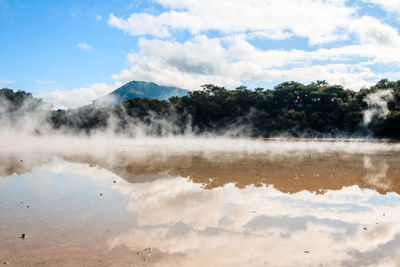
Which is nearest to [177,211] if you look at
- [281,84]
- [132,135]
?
[132,135]

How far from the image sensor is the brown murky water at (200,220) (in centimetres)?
430

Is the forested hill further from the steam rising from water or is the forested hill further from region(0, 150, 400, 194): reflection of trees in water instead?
region(0, 150, 400, 194): reflection of trees in water

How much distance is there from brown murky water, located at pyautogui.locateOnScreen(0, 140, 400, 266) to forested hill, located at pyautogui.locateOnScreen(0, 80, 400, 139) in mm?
39797

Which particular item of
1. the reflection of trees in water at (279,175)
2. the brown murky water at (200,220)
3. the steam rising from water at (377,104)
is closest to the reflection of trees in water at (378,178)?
the reflection of trees in water at (279,175)

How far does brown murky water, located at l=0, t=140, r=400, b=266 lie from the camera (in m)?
4.30

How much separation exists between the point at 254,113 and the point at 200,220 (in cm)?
4862

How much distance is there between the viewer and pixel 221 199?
24.6 feet

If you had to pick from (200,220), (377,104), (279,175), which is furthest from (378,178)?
(377,104)

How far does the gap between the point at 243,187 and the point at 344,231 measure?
3841 mm

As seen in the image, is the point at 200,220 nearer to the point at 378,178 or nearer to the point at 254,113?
the point at 378,178

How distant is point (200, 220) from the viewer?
582cm

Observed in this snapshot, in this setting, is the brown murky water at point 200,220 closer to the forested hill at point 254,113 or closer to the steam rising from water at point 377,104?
the steam rising from water at point 377,104

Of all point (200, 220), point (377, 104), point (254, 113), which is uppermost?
point (377, 104)

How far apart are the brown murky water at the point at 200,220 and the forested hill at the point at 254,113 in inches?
1567
